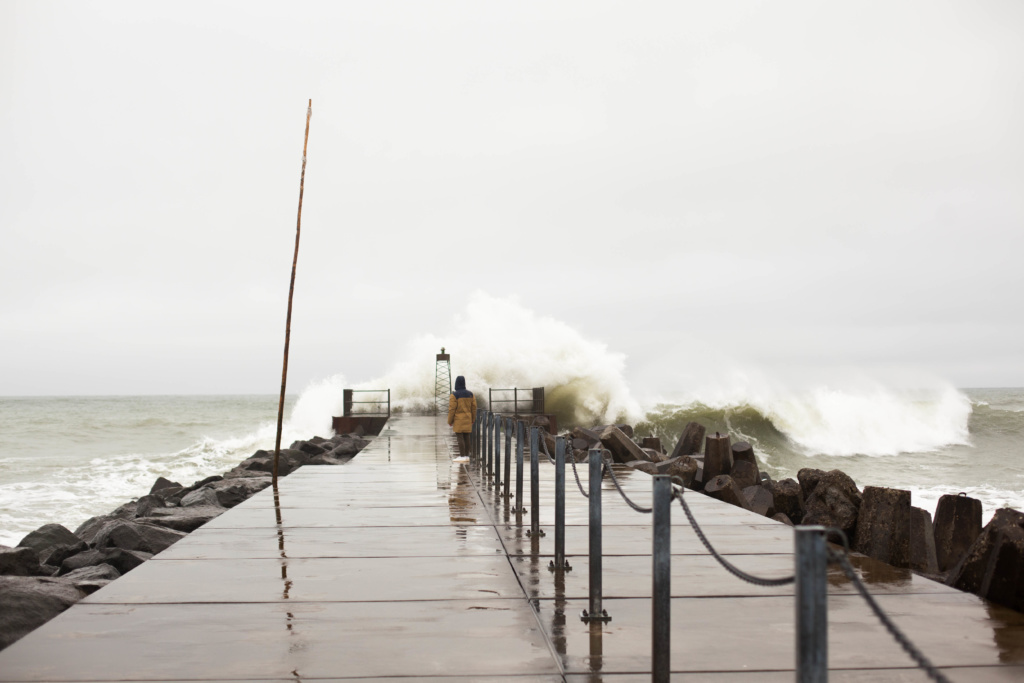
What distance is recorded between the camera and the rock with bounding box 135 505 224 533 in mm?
8323

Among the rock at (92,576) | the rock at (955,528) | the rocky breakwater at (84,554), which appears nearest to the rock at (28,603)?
the rocky breakwater at (84,554)

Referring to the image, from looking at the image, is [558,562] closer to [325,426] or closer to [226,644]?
A: [226,644]

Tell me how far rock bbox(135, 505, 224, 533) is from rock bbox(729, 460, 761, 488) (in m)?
7.17

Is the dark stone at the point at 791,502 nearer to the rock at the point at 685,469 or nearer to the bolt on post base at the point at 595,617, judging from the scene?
the rock at the point at 685,469

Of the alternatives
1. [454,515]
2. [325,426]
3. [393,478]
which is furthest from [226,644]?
[325,426]

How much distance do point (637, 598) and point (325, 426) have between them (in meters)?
31.5

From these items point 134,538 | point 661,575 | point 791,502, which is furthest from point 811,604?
point 791,502

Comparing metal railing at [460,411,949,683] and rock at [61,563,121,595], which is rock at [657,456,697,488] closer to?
metal railing at [460,411,949,683]

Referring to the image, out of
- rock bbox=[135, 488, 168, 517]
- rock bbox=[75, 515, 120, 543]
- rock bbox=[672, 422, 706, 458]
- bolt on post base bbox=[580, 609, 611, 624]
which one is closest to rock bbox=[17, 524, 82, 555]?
rock bbox=[75, 515, 120, 543]

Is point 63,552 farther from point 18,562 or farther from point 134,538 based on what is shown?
point 18,562

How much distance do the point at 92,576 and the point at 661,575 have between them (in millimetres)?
4845

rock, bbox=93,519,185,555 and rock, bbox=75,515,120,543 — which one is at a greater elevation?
rock, bbox=93,519,185,555

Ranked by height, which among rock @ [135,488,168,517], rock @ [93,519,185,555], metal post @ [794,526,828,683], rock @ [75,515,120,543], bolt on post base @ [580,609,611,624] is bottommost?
rock @ [75,515,120,543]

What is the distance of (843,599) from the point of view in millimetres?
4508
